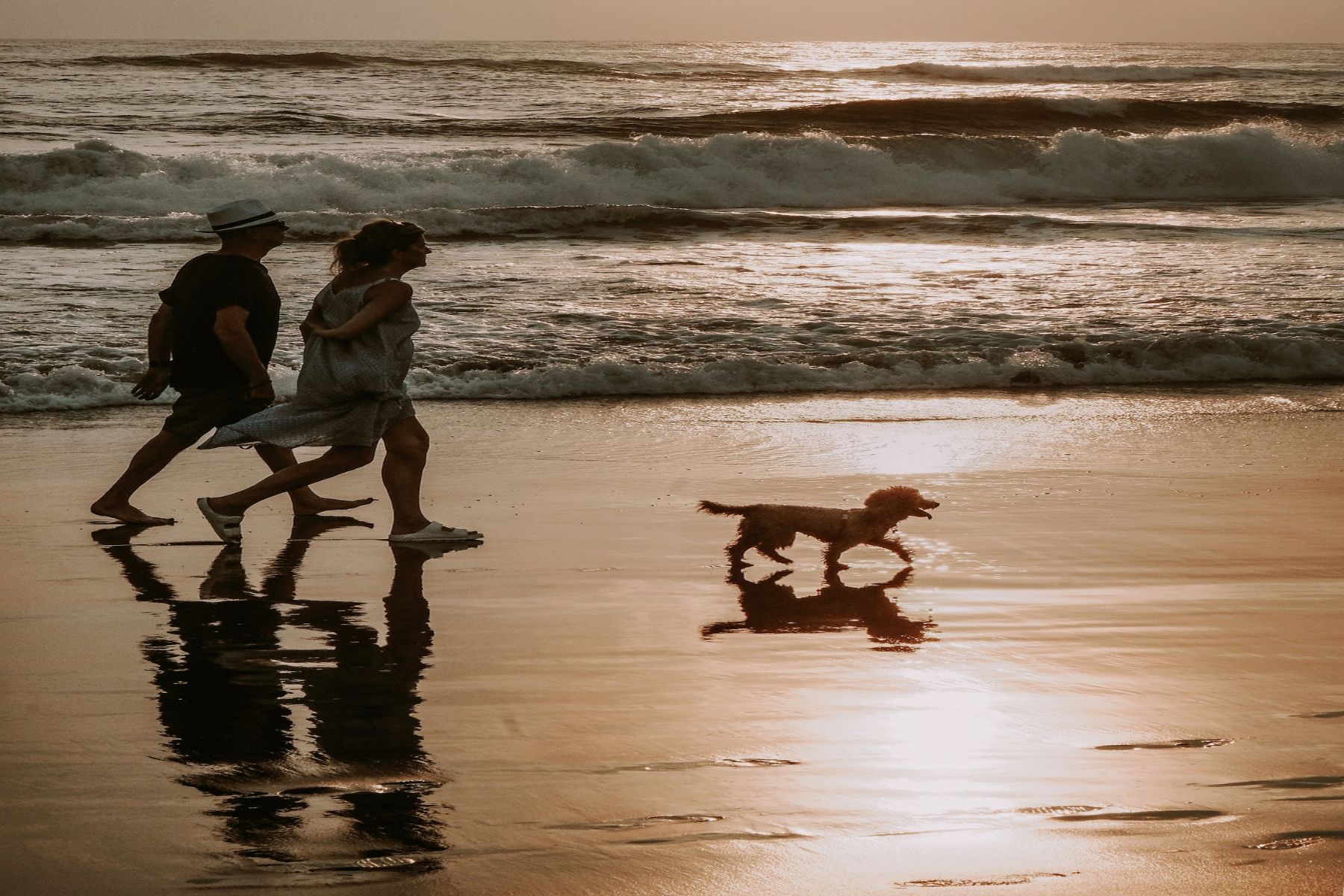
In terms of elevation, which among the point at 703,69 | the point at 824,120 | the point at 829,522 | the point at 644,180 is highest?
the point at 703,69

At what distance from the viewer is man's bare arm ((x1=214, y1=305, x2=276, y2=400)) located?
556cm

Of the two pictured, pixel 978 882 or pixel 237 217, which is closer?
pixel 978 882

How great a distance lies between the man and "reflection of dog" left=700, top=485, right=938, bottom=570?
1.82 m

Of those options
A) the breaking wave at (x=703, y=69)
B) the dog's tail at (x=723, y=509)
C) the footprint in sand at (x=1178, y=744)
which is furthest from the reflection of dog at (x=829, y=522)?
the breaking wave at (x=703, y=69)

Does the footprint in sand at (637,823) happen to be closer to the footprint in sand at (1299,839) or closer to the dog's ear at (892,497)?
the footprint in sand at (1299,839)

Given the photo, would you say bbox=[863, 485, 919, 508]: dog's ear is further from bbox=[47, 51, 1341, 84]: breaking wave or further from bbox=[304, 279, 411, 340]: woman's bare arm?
bbox=[47, 51, 1341, 84]: breaking wave

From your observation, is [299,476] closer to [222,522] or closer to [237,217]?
[222,522]

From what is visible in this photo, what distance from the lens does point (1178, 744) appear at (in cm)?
340

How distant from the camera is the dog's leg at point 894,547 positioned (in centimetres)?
508

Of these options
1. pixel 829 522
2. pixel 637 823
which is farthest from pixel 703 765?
pixel 829 522

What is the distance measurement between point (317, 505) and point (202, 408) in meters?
0.61

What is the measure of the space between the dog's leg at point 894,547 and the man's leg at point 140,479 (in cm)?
281

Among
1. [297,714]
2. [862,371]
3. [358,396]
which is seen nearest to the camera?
[297,714]

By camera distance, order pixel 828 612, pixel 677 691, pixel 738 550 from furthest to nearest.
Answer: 1. pixel 738 550
2. pixel 828 612
3. pixel 677 691
